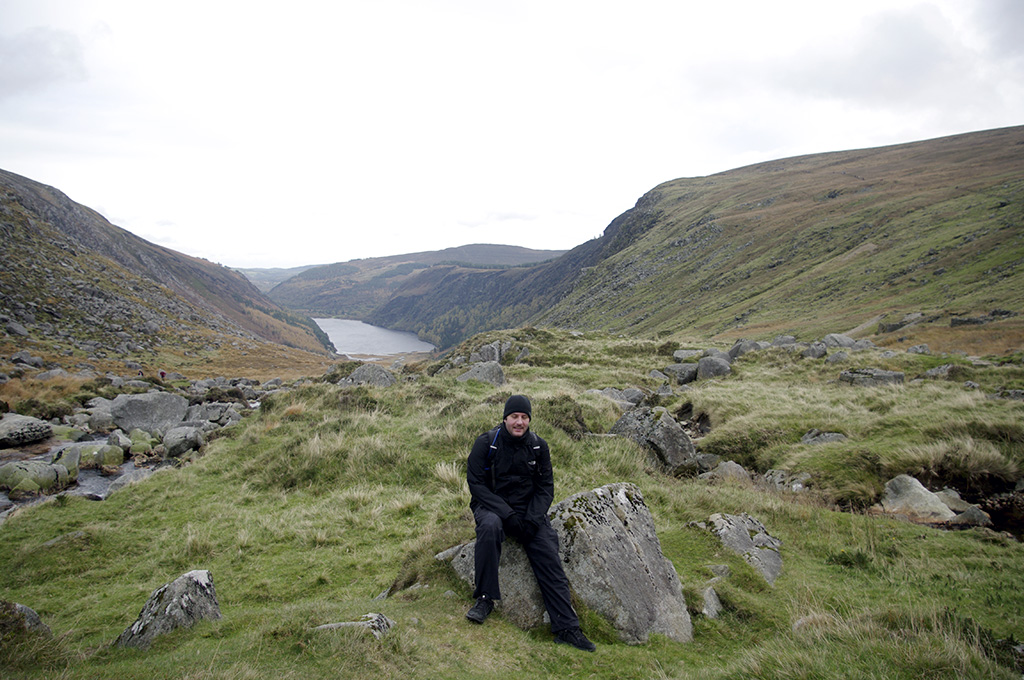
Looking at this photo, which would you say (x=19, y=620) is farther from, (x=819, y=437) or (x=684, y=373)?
(x=684, y=373)

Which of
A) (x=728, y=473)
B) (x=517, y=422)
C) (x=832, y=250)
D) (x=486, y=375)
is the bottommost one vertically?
(x=728, y=473)

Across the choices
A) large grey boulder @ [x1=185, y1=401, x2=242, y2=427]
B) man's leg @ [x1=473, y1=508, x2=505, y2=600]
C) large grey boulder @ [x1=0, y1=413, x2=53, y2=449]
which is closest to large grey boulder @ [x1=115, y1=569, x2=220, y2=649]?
man's leg @ [x1=473, y1=508, x2=505, y2=600]

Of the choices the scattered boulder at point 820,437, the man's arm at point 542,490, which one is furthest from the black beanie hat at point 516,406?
the scattered boulder at point 820,437

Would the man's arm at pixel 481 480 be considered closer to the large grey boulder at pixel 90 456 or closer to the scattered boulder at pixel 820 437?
the scattered boulder at pixel 820 437

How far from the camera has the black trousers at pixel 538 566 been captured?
17.3ft

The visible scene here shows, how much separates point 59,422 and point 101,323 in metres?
38.2

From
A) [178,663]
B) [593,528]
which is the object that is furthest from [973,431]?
[178,663]

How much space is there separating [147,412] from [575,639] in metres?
21.5

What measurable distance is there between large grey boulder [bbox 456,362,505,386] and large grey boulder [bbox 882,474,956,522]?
16038 millimetres

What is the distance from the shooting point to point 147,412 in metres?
19.2

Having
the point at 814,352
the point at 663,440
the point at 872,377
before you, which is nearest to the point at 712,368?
the point at 814,352

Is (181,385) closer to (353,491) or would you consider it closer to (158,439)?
(158,439)

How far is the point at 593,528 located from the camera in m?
6.07

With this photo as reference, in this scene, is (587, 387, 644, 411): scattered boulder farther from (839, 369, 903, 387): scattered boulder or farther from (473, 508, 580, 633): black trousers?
(473, 508, 580, 633): black trousers
